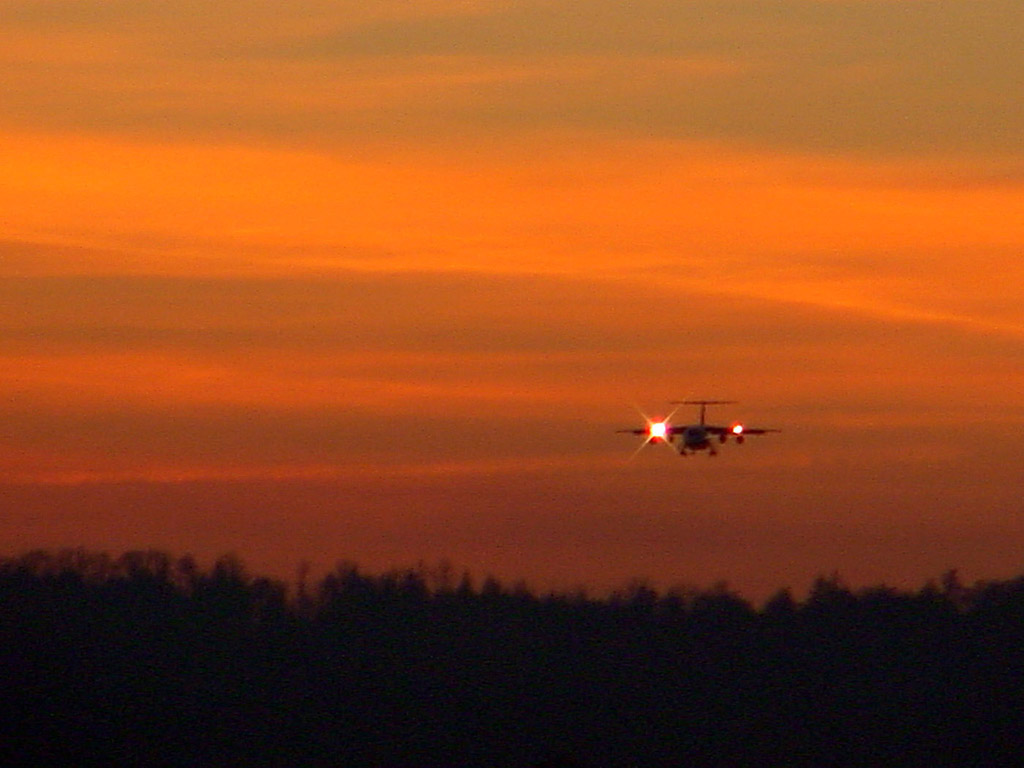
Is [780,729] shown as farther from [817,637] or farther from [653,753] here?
[817,637]

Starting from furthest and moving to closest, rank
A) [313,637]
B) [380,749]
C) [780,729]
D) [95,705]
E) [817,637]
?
1. [817,637]
2. [313,637]
3. [780,729]
4. [380,749]
5. [95,705]

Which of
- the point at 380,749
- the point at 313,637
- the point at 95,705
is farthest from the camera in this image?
the point at 313,637

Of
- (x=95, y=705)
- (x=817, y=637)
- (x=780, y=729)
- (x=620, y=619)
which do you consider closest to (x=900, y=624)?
(x=817, y=637)

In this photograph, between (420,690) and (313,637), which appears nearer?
(420,690)

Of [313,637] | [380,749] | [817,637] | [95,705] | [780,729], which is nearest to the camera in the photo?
[95,705]

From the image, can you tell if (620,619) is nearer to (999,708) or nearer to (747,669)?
(747,669)

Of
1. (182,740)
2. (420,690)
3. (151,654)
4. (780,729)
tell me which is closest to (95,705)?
(182,740)
